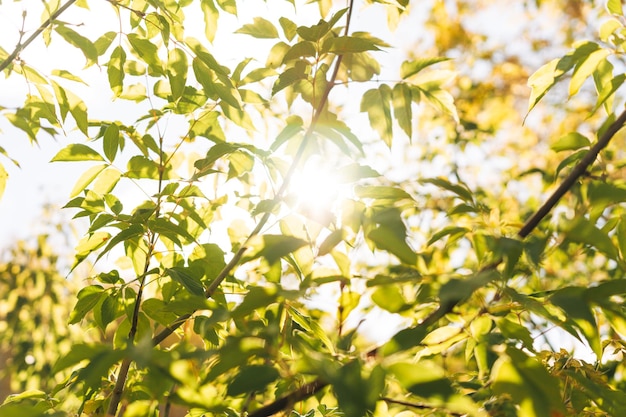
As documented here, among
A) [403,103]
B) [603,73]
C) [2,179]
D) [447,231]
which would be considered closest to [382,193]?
[447,231]

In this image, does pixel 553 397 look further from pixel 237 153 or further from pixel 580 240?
pixel 237 153

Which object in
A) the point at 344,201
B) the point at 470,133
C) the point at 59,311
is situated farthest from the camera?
the point at 59,311

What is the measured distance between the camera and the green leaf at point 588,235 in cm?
47

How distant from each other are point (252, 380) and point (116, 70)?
66cm

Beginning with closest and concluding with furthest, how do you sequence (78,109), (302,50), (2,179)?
(302,50), (78,109), (2,179)

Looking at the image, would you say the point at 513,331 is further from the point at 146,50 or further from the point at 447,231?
the point at 146,50

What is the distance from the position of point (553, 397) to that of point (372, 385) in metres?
0.14

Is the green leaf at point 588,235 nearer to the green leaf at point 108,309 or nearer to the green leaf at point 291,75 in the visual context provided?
the green leaf at point 291,75

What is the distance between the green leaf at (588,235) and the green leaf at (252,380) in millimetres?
279

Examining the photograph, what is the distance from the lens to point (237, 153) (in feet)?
3.14

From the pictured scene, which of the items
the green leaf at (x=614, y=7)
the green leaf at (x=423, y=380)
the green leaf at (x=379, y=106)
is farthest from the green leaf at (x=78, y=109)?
the green leaf at (x=614, y=7)

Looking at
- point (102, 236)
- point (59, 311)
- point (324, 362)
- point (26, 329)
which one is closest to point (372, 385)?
point (324, 362)

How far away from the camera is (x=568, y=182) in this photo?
0.81 meters

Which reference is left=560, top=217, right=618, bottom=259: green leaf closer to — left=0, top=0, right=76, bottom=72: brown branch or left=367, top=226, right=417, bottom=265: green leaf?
left=367, top=226, right=417, bottom=265: green leaf
